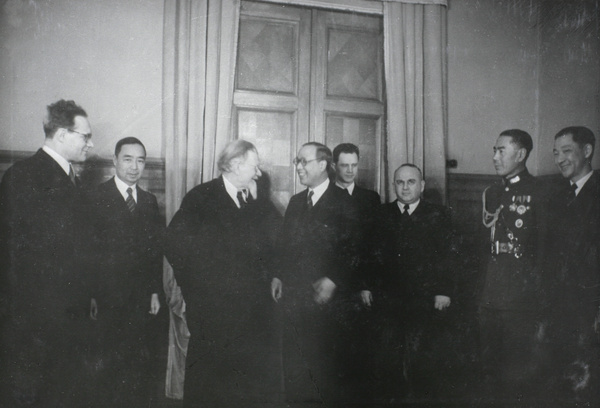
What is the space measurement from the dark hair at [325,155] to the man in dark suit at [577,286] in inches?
50.6

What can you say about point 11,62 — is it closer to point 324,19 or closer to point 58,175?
point 58,175

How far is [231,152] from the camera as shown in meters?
2.78

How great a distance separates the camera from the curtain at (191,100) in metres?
2.73

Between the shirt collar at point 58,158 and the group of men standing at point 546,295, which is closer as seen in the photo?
the shirt collar at point 58,158

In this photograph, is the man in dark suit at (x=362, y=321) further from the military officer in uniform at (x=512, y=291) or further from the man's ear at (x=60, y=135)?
the man's ear at (x=60, y=135)

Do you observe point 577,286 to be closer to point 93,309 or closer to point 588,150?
point 588,150

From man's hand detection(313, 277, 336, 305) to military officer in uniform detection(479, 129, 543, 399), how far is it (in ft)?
2.98

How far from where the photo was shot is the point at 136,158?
105 inches

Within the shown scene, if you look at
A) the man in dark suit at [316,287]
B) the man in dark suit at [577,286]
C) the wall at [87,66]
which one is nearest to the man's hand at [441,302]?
the man in dark suit at [316,287]

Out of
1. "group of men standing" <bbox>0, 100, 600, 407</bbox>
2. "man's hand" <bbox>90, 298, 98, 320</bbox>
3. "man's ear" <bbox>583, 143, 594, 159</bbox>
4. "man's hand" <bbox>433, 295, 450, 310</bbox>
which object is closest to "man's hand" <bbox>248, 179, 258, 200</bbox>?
"group of men standing" <bbox>0, 100, 600, 407</bbox>

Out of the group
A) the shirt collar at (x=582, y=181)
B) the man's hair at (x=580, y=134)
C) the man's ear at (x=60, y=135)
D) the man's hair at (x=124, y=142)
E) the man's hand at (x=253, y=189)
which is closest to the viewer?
the man's ear at (x=60, y=135)

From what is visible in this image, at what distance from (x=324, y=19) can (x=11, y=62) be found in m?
1.71

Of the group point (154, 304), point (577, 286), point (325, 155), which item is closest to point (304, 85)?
point (325, 155)

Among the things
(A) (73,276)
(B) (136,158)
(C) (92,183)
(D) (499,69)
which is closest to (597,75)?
(D) (499,69)
